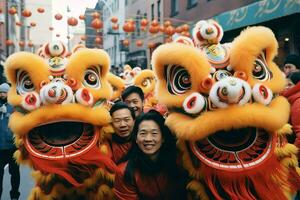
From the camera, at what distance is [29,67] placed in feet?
12.9

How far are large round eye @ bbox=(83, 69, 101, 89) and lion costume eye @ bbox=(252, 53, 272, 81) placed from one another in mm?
1501

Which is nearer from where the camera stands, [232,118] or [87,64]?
[232,118]

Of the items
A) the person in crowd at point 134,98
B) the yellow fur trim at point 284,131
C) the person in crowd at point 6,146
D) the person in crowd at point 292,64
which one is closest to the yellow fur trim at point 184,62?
the yellow fur trim at point 284,131

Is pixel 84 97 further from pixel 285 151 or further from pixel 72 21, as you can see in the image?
pixel 72 21

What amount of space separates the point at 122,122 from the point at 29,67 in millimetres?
898

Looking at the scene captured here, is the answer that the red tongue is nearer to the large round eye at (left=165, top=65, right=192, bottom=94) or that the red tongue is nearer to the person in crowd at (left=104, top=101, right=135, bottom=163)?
the person in crowd at (left=104, top=101, right=135, bottom=163)

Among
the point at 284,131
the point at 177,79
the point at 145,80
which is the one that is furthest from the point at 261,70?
the point at 145,80

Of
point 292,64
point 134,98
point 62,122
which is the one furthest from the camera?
point 292,64

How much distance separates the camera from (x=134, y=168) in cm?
329

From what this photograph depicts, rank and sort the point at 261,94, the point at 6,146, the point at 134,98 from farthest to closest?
1. the point at 6,146
2. the point at 134,98
3. the point at 261,94

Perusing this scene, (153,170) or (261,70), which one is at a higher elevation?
(261,70)

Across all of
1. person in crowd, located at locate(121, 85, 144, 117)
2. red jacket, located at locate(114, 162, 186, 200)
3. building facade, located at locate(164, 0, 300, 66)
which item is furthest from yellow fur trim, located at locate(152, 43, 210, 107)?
building facade, located at locate(164, 0, 300, 66)

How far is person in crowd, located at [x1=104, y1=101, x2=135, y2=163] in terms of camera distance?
13.5 ft

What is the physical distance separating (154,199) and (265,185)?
74 centimetres
